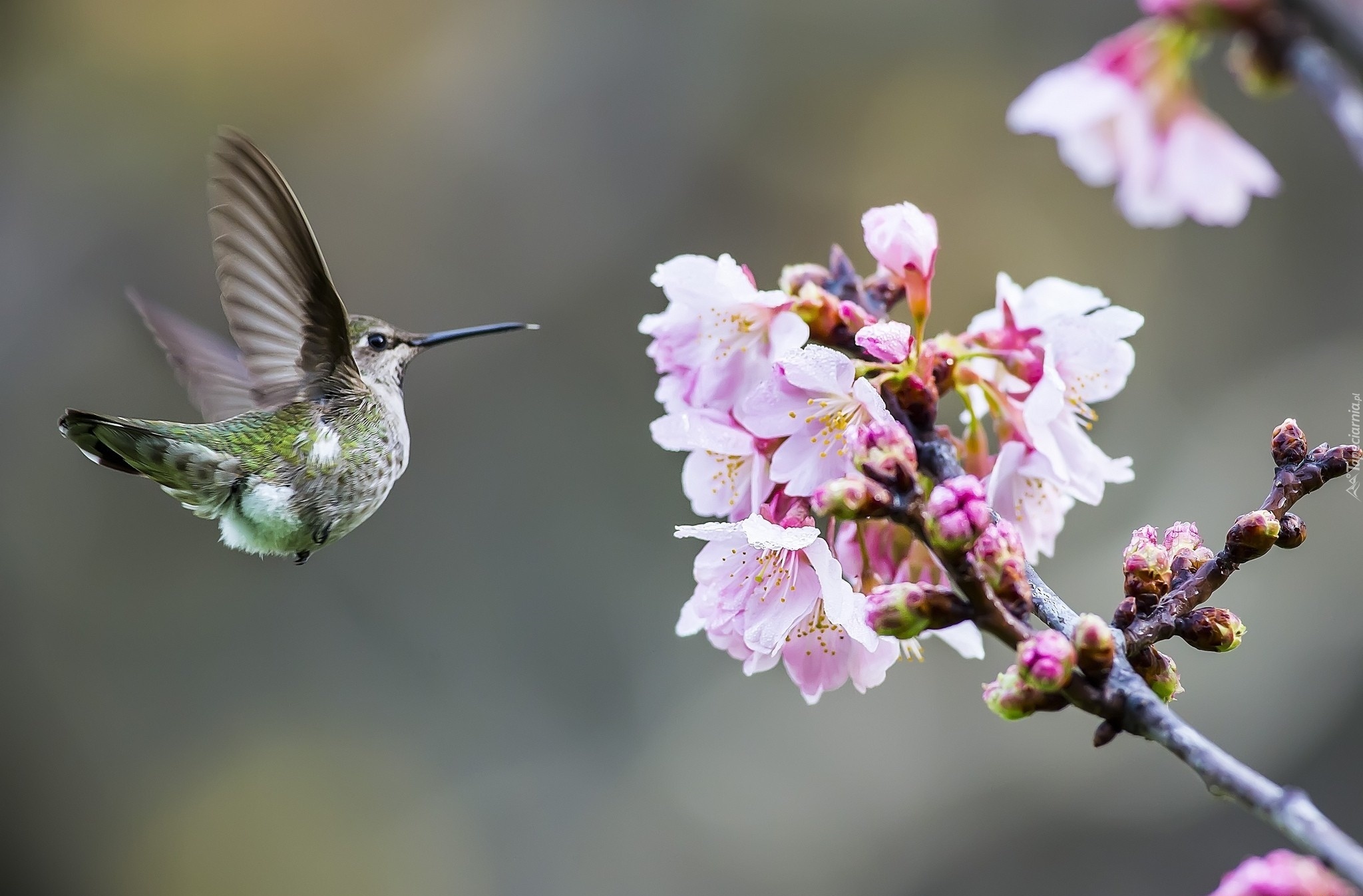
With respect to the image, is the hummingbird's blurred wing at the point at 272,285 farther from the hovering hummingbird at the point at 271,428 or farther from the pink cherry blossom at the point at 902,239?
the pink cherry blossom at the point at 902,239

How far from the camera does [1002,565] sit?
0.75 metres

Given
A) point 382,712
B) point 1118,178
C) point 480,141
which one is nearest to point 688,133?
point 480,141

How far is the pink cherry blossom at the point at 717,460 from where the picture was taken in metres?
1.08

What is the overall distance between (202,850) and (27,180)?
2831 millimetres

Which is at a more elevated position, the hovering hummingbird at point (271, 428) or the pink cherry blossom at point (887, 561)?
the hovering hummingbird at point (271, 428)

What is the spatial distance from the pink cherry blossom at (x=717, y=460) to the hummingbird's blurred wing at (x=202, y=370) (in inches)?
29.4

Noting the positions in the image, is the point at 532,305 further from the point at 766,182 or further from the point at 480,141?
the point at 766,182

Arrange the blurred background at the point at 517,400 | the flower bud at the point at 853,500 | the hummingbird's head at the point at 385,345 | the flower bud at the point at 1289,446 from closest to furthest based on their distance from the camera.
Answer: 1. the flower bud at the point at 853,500
2. the flower bud at the point at 1289,446
3. the hummingbird's head at the point at 385,345
4. the blurred background at the point at 517,400

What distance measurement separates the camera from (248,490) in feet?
5.05

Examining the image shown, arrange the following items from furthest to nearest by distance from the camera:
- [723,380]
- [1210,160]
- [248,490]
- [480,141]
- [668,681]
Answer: [480,141] < [668,681] < [248,490] < [723,380] < [1210,160]

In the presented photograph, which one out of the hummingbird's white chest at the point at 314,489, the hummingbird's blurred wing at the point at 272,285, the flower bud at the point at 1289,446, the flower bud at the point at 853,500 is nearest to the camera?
the flower bud at the point at 853,500

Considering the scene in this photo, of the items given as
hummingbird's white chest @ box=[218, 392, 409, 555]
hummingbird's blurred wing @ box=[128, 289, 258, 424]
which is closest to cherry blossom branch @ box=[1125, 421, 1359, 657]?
hummingbird's white chest @ box=[218, 392, 409, 555]

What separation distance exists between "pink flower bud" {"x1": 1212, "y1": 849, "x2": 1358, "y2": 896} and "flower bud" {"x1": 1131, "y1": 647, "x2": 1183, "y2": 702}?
0.77 feet

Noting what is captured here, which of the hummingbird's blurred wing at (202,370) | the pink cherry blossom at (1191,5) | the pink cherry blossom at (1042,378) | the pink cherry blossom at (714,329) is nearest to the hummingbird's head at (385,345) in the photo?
the hummingbird's blurred wing at (202,370)
